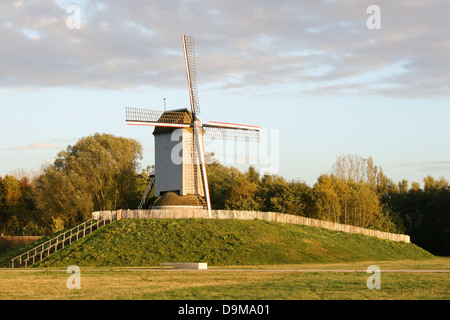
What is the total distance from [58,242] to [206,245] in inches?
514

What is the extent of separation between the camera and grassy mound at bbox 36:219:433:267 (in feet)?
151

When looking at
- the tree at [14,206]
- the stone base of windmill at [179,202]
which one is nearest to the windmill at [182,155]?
the stone base of windmill at [179,202]

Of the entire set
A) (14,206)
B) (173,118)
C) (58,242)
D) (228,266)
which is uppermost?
(173,118)

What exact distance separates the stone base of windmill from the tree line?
1629 centimetres

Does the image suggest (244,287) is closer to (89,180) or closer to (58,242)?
(58,242)

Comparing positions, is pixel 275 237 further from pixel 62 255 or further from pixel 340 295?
pixel 340 295

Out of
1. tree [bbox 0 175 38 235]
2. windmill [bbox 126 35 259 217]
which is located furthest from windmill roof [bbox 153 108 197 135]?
tree [bbox 0 175 38 235]

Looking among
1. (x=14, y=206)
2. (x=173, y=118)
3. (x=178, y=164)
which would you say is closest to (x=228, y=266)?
(x=178, y=164)

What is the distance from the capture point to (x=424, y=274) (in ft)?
91.1

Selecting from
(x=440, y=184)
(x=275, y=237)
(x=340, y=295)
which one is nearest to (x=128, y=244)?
(x=275, y=237)

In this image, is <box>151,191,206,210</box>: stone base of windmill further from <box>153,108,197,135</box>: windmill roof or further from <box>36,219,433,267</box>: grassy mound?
<box>153,108,197,135</box>: windmill roof

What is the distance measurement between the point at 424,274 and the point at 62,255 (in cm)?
2981

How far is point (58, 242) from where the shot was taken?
167 feet
